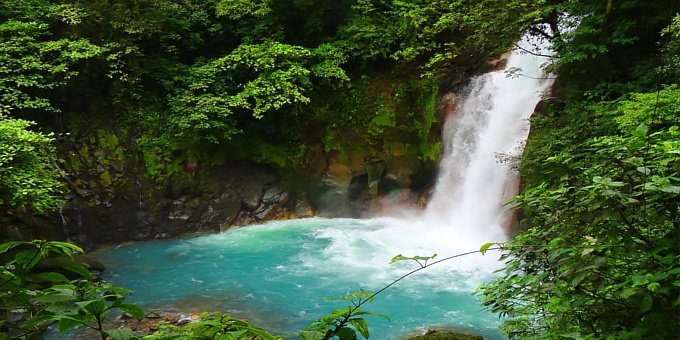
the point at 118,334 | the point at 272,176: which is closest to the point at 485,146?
the point at 272,176

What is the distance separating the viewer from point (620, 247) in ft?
6.46

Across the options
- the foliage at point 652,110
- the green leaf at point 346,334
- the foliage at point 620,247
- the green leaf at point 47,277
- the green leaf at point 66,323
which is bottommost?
the green leaf at point 66,323

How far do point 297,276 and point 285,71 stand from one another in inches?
216

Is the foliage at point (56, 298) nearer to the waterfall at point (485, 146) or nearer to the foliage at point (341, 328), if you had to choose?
the foliage at point (341, 328)

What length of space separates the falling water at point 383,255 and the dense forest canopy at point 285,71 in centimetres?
120

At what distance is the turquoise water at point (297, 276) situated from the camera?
6867 mm

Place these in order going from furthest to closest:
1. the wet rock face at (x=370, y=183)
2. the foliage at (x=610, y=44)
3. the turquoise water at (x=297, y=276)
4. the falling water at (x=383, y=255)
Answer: the wet rock face at (x=370, y=183), the falling water at (x=383, y=255), the turquoise water at (x=297, y=276), the foliage at (x=610, y=44)

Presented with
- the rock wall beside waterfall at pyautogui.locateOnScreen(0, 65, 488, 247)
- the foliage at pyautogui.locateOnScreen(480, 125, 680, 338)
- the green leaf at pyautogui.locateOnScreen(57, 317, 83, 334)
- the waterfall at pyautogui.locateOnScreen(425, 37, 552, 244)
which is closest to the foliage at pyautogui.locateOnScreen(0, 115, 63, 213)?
the rock wall beside waterfall at pyautogui.locateOnScreen(0, 65, 488, 247)

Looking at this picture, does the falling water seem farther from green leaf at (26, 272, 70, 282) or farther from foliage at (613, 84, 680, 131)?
green leaf at (26, 272, 70, 282)

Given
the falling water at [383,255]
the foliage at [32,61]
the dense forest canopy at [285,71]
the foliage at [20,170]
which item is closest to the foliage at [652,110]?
the dense forest canopy at [285,71]

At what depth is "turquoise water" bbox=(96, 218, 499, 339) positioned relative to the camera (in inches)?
270

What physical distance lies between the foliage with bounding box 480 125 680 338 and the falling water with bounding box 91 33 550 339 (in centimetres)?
439

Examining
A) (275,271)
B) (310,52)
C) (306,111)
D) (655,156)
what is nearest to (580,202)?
(655,156)

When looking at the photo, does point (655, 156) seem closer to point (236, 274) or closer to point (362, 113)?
point (236, 274)
